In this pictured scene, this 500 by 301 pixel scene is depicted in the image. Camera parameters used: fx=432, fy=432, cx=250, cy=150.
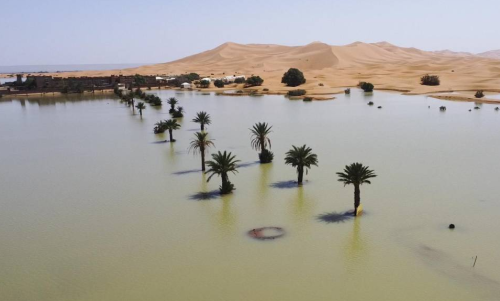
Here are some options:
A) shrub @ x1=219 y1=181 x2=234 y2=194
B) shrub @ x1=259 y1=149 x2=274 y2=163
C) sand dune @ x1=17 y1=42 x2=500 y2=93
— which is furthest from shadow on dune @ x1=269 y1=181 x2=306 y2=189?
sand dune @ x1=17 y1=42 x2=500 y2=93

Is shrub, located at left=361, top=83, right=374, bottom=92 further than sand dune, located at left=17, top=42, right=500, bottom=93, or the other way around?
sand dune, located at left=17, top=42, right=500, bottom=93

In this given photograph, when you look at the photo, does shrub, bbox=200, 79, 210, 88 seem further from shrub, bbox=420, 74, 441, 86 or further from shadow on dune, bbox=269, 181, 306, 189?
shadow on dune, bbox=269, 181, 306, 189

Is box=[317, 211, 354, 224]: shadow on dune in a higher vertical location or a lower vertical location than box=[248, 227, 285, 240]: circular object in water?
higher

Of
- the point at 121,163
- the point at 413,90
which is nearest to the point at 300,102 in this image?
the point at 413,90

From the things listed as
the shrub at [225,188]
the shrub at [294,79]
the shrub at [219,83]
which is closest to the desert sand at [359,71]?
the shrub at [294,79]

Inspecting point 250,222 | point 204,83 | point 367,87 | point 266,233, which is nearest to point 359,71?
point 367,87

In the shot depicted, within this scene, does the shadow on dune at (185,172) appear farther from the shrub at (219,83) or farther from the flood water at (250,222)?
the shrub at (219,83)

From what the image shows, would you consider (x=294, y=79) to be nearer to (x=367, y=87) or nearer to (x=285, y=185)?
(x=367, y=87)
